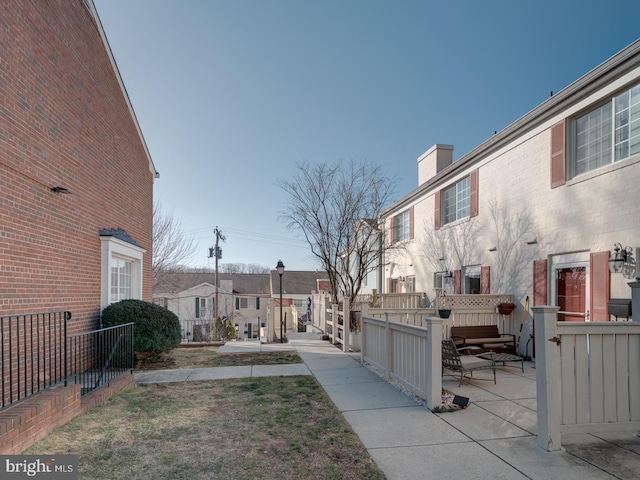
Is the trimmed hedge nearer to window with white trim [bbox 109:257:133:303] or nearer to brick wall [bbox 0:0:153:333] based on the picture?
brick wall [bbox 0:0:153:333]

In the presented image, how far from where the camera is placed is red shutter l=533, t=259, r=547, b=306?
8438mm

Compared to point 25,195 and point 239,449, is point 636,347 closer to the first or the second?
point 239,449

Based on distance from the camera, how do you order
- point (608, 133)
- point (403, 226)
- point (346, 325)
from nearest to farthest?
point (608, 133), point (346, 325), point (403, 226)

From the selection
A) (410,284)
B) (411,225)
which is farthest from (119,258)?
(410,284)

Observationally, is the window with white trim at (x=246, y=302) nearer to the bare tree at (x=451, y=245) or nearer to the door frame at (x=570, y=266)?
the bare tree at (x=451, y=245)

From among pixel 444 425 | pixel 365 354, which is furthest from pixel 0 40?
pixel 365 354

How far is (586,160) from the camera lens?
7703mm

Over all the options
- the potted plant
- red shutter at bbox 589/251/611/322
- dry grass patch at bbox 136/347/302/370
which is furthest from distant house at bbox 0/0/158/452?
the potted plant

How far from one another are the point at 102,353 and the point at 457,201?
1087 cm

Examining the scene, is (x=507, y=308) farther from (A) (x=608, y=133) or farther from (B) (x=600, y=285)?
(A) (x=608, y=133)

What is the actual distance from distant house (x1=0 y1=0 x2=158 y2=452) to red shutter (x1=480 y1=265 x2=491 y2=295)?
30.3 feet

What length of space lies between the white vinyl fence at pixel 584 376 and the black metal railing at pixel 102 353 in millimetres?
6221

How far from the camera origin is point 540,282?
8.55m

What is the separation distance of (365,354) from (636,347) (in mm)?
4979
